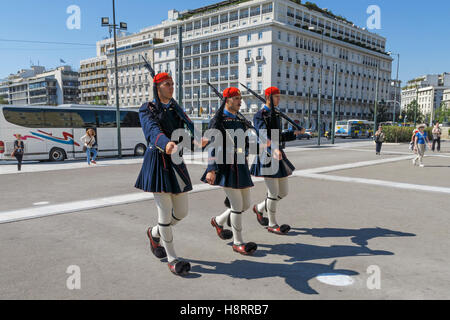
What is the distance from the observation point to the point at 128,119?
2009 cm

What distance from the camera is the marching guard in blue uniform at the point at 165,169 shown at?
3.54m

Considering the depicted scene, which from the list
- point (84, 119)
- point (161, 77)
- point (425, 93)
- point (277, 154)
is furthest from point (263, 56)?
point (425, 93)

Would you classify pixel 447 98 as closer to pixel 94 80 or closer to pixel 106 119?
pixel 94 80

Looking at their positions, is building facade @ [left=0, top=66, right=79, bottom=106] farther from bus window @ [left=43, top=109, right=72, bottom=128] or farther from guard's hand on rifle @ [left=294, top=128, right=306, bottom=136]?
guard's hand on rifle @ [left=294, top=128, right=306, bottom=136]

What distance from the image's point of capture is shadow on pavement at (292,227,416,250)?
16.1ft

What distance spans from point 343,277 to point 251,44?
210 ft

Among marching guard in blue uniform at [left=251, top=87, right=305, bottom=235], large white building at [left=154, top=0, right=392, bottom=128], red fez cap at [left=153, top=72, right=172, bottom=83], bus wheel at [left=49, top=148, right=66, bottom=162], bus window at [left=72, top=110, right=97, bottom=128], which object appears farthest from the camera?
large white building at [left=154, top=0, right=392, bottom=128]

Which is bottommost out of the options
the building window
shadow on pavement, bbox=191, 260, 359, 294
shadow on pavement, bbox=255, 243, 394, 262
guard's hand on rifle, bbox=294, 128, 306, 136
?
shadow on pavement, bbox=255, 243, 394, 262

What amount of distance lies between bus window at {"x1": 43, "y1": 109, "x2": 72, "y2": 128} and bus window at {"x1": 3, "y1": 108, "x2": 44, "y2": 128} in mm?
252

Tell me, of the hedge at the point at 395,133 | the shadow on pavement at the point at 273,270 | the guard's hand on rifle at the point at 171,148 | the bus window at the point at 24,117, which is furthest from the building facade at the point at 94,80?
the guard's hand on rifle at the point at 171,148

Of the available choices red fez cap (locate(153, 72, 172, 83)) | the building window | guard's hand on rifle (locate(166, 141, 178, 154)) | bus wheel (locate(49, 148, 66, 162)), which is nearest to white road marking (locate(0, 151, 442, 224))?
red fez cap (locate(153, 72, 172, 83))

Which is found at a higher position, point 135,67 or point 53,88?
point 135,67

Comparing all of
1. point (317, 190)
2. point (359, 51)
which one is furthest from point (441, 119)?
point (317, 190)

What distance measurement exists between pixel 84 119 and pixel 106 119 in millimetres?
1173
